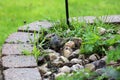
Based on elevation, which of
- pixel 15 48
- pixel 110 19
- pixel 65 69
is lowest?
pixel 65 69

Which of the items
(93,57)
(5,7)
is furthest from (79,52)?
(5,7)

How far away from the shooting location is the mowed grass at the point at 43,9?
507cm

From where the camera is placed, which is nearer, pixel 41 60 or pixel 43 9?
pixel 41 60

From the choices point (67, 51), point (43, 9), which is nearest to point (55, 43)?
point (67, 51)

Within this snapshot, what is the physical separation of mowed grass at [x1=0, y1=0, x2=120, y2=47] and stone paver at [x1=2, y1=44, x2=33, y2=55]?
105 centimetres

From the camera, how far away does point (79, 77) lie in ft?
6.88

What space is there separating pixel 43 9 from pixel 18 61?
2296mm

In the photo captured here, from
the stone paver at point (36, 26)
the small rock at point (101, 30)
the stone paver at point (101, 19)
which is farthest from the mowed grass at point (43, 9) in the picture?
the small rock at point (101, 30)

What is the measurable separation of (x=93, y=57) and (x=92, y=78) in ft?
4.03

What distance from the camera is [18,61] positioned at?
332cm

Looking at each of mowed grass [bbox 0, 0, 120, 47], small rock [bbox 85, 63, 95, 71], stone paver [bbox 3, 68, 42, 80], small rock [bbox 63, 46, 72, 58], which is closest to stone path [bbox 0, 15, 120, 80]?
stone paver [bbox 3, 68, 42, 80]

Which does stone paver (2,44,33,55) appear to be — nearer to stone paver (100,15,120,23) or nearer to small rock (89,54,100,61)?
small rock (89,54,100,61)

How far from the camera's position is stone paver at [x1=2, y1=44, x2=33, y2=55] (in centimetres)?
352

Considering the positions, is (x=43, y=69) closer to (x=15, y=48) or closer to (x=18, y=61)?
(x=18, y=61)
